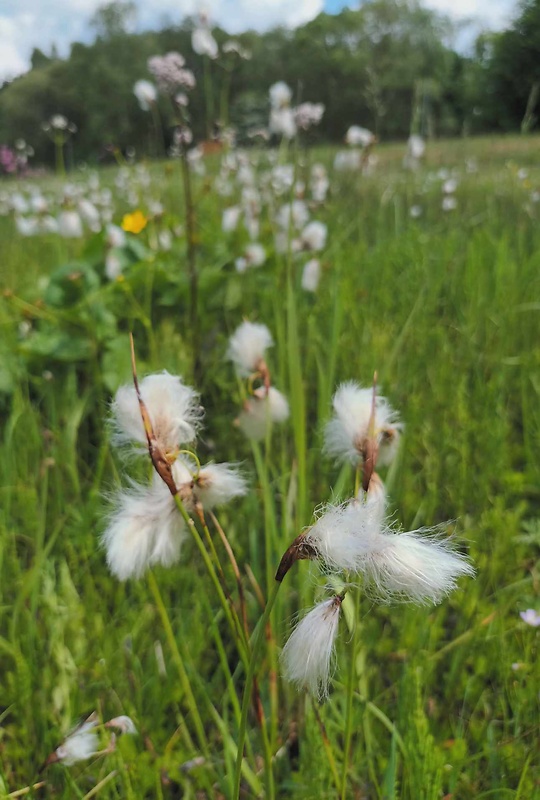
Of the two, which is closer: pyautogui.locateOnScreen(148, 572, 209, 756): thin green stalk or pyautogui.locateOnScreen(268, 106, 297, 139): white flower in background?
pyautogui.locateOnScreen(148, 572, 209, 756): thin green stalk

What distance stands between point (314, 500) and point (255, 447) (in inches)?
17.3

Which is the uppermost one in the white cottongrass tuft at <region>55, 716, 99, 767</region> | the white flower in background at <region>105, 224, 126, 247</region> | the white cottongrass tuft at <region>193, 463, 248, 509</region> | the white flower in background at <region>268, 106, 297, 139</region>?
the white flower in background at <region>268, 106, 297, 139</region>

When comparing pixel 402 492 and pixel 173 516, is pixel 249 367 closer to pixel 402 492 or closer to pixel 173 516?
pixel 173 516

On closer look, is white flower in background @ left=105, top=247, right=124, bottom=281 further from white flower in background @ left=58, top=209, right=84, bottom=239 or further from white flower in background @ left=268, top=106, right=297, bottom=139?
white flower in background @ left=268, top=106, right=297, bottom=139

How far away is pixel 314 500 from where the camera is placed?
1.33 m

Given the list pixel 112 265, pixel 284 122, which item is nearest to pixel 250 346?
pixel 112 265

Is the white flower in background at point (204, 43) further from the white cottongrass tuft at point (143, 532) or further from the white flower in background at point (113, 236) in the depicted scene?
the white cottongrass tuft at point (143, 532)

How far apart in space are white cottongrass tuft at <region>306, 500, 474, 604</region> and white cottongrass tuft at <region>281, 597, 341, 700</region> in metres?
0.04

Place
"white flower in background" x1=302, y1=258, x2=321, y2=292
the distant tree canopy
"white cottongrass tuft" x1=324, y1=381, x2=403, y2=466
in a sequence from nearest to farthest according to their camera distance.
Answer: "white cottongrass tuft" x1=324, y1=381, x2=403, y2=466 < "white flower in background" x1=302, y1=258, x2=321, y2=292 < the distant tree canopy

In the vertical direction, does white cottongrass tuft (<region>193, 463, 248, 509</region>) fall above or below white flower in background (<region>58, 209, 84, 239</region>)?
below

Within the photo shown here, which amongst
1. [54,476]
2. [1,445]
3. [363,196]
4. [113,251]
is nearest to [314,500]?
[54,476]

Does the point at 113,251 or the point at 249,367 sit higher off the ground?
the point at 113,251

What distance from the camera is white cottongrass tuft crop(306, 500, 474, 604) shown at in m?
0.39

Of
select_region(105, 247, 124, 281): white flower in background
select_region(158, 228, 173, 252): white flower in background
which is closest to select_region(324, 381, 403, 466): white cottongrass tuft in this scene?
select_region(105, 247, 124, 281): white flower in background
